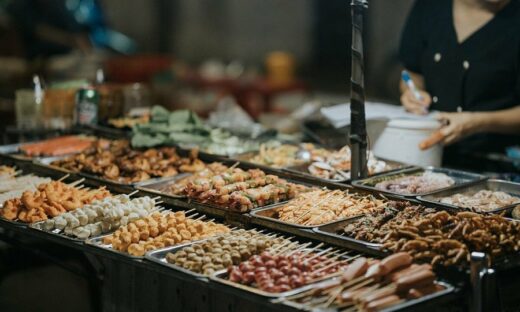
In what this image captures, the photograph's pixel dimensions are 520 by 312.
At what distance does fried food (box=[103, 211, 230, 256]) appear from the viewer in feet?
12.0

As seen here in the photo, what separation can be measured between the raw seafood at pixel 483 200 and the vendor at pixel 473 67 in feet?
2.93

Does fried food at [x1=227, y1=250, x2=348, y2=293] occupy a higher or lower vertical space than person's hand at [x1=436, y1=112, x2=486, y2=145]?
lower

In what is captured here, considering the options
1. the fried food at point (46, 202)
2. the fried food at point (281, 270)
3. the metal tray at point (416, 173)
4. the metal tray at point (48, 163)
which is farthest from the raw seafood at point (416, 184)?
the metal tray at point (48, 163)

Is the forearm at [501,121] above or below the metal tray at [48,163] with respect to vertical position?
above

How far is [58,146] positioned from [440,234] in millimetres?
2958

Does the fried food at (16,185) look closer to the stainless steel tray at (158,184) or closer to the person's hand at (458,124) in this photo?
the stainless steel tray at (158,184)

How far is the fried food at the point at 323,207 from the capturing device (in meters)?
3.83

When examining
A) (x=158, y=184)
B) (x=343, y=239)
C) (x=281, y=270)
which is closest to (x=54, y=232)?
(x=158, y=184)

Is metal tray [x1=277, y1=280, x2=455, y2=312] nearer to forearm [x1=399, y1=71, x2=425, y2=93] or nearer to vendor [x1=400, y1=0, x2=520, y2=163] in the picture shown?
vendor [x1=400, y1=0, x2=520, y2=163]

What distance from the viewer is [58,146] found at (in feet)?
17.8

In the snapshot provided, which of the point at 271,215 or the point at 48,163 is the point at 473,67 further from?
the point at 48,163

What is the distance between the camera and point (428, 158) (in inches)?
198

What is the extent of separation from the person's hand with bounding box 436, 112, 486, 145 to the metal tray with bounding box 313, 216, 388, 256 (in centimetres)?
135

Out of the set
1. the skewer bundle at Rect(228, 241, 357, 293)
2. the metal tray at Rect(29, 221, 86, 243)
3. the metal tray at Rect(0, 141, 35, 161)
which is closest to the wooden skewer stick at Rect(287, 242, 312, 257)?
the skewer bundle at Rect(228, 241, 357, 293)
